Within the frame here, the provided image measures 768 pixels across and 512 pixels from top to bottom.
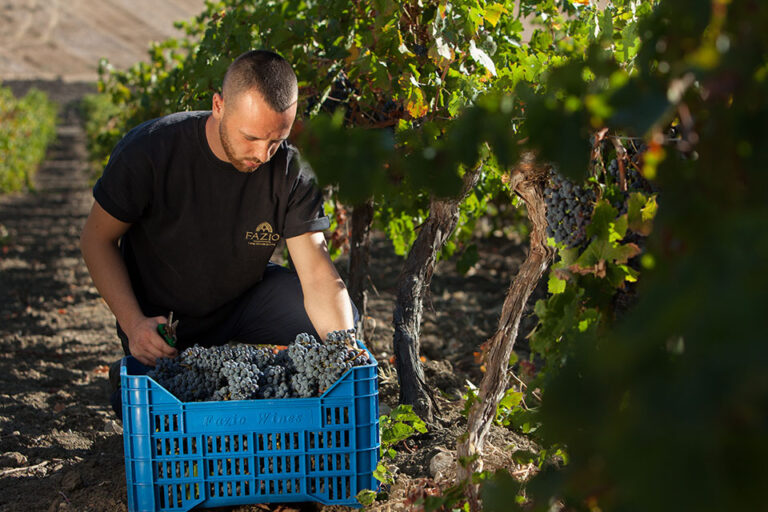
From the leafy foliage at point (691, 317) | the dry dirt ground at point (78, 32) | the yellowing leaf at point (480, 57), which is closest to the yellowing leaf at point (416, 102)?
the yellowing leaf at point (480, 57)

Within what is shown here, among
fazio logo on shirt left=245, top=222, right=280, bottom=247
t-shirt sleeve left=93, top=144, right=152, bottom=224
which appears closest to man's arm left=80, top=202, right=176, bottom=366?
t-shirt sleeve left=93, top=144, right=152, bottom=224

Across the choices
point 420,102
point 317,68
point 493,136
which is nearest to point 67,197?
point 317,68

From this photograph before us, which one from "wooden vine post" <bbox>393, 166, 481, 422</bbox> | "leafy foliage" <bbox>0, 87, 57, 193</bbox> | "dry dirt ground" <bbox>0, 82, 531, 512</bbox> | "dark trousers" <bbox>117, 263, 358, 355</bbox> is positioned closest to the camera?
"dry dirt ground" <bbox>0, 82, 531, 512</bbox>

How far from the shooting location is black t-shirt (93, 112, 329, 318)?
2736 mm

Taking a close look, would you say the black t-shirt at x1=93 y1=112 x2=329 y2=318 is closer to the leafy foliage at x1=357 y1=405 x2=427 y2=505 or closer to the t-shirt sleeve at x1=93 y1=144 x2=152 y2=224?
the t-shirt sleeve at x1=93 y1=144 x2=152 y2=224

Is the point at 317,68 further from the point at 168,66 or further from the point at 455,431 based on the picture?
the point at 168,66

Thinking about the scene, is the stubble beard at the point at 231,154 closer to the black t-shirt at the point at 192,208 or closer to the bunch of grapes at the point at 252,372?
the black t-shirt at the point at 192,208

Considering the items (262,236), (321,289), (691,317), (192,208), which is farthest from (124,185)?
(691,317)

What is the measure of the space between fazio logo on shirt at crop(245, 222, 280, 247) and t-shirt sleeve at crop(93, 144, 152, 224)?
15.5 inches

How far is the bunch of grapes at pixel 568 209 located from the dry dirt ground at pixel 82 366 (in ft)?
1.70

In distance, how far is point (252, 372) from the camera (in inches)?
85.2

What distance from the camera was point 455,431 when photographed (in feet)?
8.91

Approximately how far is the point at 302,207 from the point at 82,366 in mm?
1959

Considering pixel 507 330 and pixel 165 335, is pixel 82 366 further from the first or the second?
pixel 507 330
